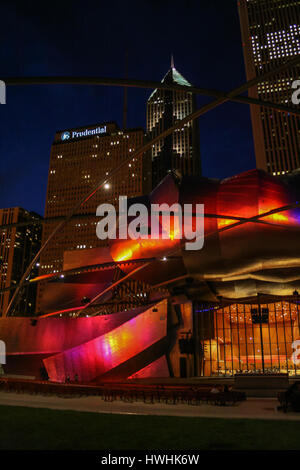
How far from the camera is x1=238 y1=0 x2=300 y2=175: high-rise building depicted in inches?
4867

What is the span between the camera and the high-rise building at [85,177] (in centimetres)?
14012

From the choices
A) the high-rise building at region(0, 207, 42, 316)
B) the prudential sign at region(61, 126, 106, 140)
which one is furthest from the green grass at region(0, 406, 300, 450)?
the prudential sign at region(61, 126, 106, 140)

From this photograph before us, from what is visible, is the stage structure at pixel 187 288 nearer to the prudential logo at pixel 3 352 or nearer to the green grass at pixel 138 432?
the prudential logo at pixel 3 352

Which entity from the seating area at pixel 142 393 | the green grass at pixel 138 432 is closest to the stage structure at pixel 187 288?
the seating area at pixel 142 393

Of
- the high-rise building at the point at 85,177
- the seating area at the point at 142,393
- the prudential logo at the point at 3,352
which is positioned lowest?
the seating area at the point at 142,393

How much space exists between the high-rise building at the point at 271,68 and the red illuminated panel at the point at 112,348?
106m

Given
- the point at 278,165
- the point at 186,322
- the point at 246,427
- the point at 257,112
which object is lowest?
the point at 246,427

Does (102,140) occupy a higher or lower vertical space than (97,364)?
higher

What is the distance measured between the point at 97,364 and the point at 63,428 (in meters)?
17.8

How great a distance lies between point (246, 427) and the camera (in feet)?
34.7

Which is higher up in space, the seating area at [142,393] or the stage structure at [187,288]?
the stage structure at [187,288]

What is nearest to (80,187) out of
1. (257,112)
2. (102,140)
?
(102,140)

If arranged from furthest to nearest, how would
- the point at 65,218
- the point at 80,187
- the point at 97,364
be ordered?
the point at 80,187
the point at 97,364
the point at 65,218
